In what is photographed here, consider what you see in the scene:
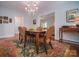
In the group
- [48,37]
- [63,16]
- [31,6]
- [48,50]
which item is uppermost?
[31,6]

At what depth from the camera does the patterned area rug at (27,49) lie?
10.0ft

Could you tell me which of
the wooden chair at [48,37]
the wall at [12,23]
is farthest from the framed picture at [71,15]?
the wall at [12,23]

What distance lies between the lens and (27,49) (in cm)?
307

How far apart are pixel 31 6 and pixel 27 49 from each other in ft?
3.07

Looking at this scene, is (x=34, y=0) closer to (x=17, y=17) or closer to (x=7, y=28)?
(x=17, y=17)

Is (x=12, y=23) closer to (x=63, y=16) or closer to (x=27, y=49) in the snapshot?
(x=27, y=49)

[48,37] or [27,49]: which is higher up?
[48,37]

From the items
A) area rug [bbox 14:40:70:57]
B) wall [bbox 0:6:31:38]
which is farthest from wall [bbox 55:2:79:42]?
wall [bbox 0:6:31:38]

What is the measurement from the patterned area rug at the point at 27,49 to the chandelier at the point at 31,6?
2.37ft

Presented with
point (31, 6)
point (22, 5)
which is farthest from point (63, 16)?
point (22, 5)

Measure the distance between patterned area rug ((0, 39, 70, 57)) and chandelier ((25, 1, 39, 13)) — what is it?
72 centimetres

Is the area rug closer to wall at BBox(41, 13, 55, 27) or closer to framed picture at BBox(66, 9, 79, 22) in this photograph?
wall at BBox(41, 13, 55, 27)

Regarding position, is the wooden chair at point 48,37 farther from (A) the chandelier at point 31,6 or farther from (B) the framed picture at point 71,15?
(A) the chandelier at point 31,6

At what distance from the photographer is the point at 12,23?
3.07 m
